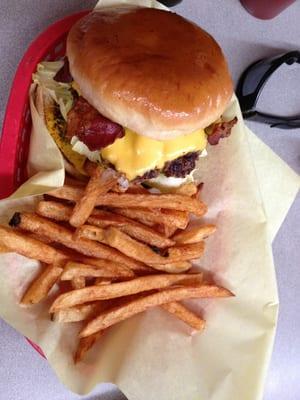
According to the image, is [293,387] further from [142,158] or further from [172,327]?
[142,158]

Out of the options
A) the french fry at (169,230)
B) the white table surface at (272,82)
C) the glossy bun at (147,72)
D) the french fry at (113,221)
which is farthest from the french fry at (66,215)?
the white table surface at (272,82)

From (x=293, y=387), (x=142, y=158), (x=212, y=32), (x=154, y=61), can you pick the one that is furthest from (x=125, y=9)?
(x=293, y=387)

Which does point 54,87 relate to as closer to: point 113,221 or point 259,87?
point 113,221

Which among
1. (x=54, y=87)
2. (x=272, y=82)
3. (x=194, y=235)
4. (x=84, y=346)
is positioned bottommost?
(x=84, y=346)

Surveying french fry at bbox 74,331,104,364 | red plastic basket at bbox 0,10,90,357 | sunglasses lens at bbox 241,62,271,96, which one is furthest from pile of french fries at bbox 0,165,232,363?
sunglasses lens at bbox 241,62,271,96

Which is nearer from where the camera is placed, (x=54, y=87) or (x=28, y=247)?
(x=28, y=247)

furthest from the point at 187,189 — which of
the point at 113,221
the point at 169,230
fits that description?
the point at 113,221
